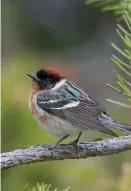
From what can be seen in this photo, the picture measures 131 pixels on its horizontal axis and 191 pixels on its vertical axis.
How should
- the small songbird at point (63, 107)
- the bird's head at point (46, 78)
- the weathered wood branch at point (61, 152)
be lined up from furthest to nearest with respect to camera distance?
the bird's head at point (46, 78)
the small songbird at point (63, 107)
the weathered wood branch at point (61, 152)

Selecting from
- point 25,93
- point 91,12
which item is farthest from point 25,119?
point 91,12

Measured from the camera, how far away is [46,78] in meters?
2.71

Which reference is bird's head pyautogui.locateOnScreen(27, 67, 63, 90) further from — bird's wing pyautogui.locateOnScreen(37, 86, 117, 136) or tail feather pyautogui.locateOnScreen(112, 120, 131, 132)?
tail feather pyautogui.locateOnScreen(112, 120, 131, 132)

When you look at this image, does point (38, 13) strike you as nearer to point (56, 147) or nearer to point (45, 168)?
point (45, 168)

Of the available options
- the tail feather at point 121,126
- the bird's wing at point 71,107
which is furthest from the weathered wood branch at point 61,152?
the bird's wing at point 71,107

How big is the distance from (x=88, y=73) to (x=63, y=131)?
13.5 ft

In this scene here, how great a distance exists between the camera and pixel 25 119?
2426 millimetres

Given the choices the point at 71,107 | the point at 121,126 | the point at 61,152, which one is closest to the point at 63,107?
the point at 71,107

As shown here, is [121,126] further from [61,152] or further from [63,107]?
[63,107]

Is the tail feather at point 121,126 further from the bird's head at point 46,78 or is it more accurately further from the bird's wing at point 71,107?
the bird's head at point 46,78

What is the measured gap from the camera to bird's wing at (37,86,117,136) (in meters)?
2.42

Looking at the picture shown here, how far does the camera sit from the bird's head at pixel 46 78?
2.69 meters

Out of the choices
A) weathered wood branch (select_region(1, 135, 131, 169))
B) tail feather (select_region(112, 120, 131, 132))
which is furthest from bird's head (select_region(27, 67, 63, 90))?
weathered wood branch (select_region(1, 135, 131, 169))

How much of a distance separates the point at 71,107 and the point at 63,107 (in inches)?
1.5
